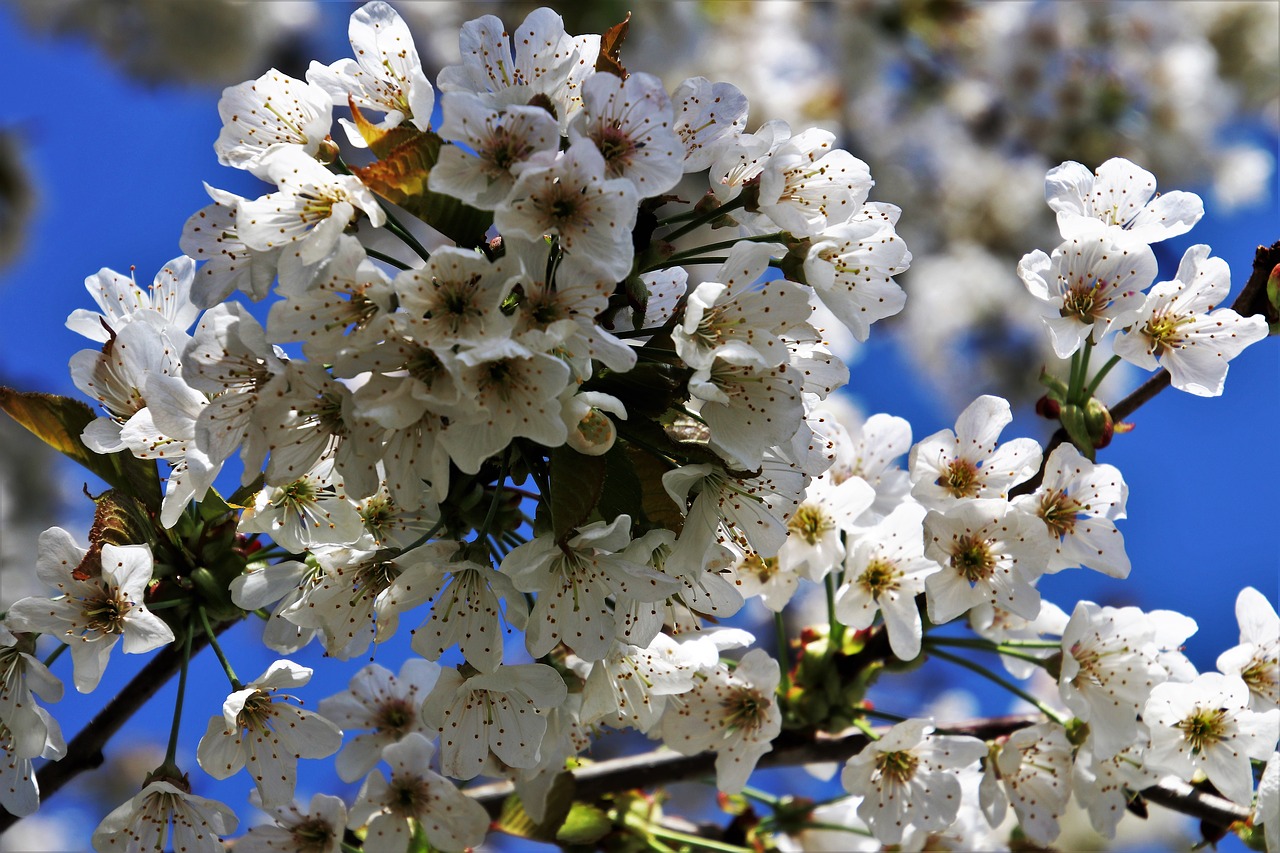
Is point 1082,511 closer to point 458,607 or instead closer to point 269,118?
point 458,607

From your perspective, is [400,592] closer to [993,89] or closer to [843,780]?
[843,780]

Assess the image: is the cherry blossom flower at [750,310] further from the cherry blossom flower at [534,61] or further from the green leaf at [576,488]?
the cherry blossom flower at [534,61]

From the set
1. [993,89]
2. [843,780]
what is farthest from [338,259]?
[993,89]

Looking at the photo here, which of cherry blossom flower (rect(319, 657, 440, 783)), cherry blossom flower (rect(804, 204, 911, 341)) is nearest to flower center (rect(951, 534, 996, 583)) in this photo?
cherry blossom flower (rect(804, 204, 911, 341))

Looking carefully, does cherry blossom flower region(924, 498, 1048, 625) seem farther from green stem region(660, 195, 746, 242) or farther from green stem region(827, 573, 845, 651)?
green stem region(660, 195, 746, 242)

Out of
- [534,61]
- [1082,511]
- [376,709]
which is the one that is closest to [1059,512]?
[1082,511]

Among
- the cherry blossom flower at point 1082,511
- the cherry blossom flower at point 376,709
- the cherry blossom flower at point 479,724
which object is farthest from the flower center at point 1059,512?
the cherry blossom flower at point 376,709

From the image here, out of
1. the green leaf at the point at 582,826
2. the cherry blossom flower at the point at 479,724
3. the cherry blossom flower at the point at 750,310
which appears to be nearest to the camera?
the cherry blossom flower at the point at 750,310
